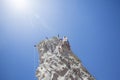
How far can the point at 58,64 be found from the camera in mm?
3340

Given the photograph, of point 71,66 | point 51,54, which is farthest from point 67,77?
point 51,54

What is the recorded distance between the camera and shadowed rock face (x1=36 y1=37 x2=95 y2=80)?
3256 mm

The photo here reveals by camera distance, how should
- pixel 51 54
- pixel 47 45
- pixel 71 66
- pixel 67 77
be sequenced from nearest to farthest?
pixel 67 77
pixel 71 66
pixel 51 54
pixel 47 45

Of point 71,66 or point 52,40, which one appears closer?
point 71,66

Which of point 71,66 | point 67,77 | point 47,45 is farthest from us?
point 47,45

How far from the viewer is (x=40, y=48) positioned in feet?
13.0

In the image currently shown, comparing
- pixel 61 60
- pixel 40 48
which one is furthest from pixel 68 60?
pixel 40 48

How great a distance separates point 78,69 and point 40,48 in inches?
38.4

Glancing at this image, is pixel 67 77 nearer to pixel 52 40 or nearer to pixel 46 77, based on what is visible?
pixel 46 77

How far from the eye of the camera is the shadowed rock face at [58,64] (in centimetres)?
326

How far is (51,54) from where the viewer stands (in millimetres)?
3656

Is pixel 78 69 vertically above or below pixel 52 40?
below

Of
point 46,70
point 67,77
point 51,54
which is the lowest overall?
point 67,77

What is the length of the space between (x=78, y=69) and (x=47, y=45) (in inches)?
34.1
